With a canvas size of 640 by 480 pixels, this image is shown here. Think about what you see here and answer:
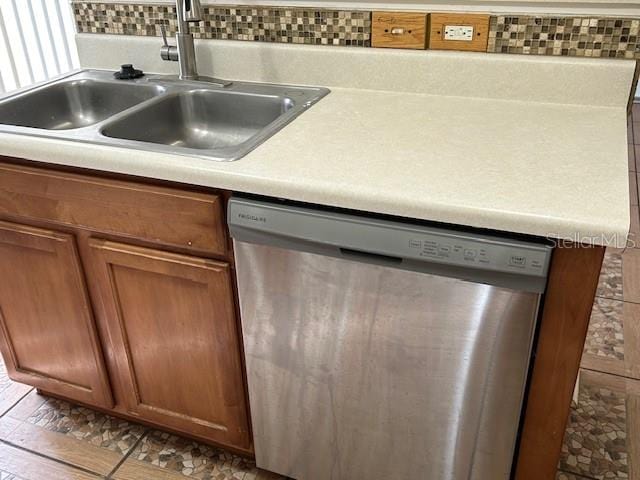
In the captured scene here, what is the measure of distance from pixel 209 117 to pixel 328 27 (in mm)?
413

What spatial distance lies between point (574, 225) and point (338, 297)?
0.44 m

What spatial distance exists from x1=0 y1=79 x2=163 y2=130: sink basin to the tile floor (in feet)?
2.82

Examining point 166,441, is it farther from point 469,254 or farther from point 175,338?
point 469,254

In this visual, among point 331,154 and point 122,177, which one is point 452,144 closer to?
point 331,154

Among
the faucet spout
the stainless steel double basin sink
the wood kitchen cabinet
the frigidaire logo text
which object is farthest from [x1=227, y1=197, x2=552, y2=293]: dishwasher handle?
the faucet spout

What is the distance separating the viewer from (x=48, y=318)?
1572mm

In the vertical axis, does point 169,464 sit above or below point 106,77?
below

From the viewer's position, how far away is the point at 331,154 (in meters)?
1.20

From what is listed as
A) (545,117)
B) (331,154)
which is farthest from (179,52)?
(545,117)

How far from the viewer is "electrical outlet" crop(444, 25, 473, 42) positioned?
1.45 meters

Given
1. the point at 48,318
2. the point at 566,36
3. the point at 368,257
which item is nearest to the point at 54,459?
the point at 48,318

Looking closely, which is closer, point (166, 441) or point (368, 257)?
point (368, 257)

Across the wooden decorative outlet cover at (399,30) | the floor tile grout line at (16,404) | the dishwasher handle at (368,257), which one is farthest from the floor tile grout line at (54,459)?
the wooden decorative outlet cover at (399,30)

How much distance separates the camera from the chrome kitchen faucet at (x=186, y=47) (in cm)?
153
